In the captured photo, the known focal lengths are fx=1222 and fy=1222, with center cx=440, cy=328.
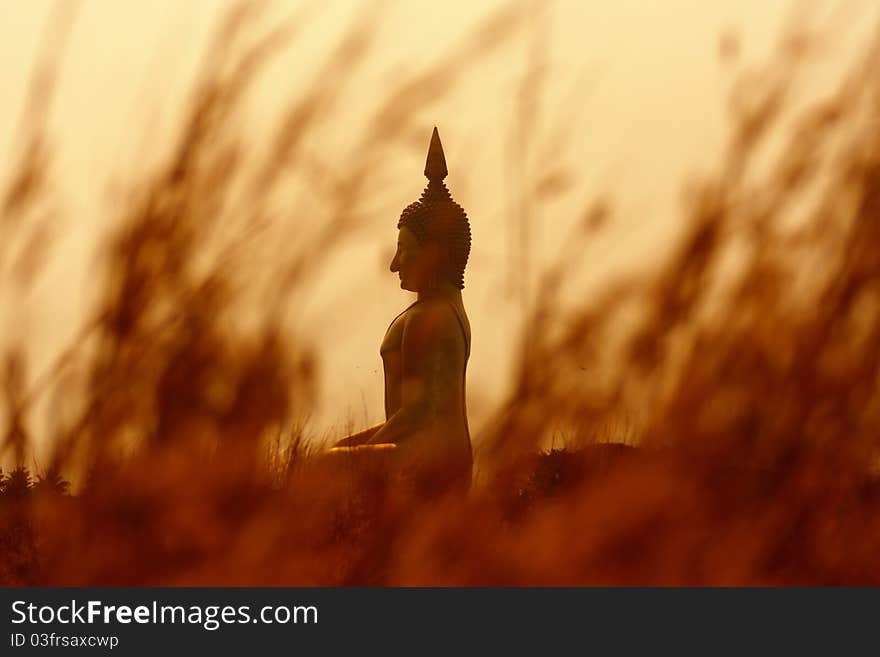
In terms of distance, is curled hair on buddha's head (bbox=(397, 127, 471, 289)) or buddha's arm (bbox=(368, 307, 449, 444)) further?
curled hair on buddha's head (bbox=(397, 127, 471, 289))

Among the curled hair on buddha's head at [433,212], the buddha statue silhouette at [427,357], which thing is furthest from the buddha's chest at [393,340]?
the curled hair on buddha's head at [433,212]

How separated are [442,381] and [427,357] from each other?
111 mm

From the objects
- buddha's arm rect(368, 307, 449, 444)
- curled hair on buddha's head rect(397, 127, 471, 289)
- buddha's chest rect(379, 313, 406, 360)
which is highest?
curled hair on buddha's head rect(397, 127, 471, 289)

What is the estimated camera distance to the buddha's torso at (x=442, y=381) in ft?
15.4

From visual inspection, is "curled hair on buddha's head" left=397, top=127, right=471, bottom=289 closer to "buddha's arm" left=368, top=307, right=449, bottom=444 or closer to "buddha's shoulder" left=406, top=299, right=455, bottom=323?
"buddha's shoulder" left=406, top=299, right=455, bottom=323

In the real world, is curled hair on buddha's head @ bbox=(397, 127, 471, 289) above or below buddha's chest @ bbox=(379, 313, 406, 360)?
above

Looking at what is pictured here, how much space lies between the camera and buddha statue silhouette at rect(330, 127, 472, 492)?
4.61m

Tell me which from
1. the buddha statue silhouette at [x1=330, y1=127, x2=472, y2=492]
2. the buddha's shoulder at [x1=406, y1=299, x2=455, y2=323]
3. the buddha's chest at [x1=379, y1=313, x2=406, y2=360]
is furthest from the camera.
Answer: the buddha's chest at [x1=379, y1=313, x2=406, y2=360]

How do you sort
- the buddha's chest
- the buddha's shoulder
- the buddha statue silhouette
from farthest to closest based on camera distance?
the buddha's chest < the buddha statue silhouette < the buddha's shoulder

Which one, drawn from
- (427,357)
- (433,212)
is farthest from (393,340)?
(433,212)

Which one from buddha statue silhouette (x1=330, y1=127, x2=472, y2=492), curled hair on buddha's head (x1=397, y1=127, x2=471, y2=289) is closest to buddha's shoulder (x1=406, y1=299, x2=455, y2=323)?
buddha statue silhouette (x1=330, y1=127, x2=472, y2=492)

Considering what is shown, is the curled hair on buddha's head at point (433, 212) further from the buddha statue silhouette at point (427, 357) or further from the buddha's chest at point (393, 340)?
the buddha's chest at point (393, 340)

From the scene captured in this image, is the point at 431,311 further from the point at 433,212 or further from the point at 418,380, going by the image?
the point at 433,212

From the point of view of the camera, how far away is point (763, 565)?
4.66ft
